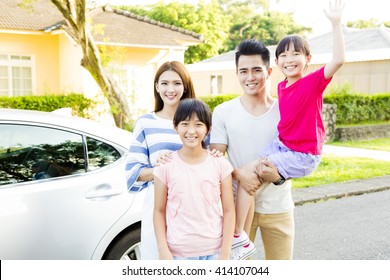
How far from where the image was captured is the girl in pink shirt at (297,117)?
269 centimetres

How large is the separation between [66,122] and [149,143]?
1.18 meters

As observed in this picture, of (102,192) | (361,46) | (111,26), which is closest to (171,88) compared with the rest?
(102,192)

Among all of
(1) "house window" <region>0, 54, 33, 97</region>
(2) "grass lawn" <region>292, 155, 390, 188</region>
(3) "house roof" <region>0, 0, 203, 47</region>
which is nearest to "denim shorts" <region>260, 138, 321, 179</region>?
(2) "grass lawn" <region>292, 155, 390, 188</region>

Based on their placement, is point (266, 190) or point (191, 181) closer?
point (191, 181)

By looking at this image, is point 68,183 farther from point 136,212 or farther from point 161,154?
point 161,154

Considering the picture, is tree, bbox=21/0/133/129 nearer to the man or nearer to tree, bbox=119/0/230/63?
the man

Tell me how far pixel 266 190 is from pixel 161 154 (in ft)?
2.09

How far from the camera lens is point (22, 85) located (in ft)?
53.5

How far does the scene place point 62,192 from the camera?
11.5ft

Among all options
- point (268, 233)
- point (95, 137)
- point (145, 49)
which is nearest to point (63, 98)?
point (145, 49)

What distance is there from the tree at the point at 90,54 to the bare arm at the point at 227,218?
739 centimetres

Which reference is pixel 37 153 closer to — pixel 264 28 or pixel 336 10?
pixel 336 10
